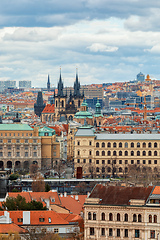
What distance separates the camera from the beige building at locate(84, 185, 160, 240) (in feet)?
190

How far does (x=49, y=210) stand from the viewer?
69188 millimetres

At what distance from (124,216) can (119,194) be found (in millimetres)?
2241

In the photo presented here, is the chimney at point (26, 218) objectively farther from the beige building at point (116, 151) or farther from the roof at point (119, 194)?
the beige building at point (116, 151)

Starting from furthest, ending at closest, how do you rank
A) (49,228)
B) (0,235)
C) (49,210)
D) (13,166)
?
(13,166) → (49,210) → (49,228) → (0,235)

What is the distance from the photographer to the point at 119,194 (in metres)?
60.3

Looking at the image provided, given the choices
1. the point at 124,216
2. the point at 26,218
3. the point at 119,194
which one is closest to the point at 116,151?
the point at 26,218

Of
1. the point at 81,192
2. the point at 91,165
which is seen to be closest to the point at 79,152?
the point at 91,165

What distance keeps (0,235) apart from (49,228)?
7257 millimetres

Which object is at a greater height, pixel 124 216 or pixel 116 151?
pixel 124 216

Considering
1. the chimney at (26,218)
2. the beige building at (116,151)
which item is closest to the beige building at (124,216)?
the chimney at (26,218)

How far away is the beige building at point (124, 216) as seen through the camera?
57.8 metres

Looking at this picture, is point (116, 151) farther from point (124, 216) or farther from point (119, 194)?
point (124, 216)

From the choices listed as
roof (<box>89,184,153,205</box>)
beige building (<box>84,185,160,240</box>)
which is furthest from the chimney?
beige building (<box>84,185,160,240</box>)

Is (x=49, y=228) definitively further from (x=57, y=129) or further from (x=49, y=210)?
(x=57, y=129)
